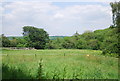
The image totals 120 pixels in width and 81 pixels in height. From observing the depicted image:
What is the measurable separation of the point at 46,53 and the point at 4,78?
1.73 metres

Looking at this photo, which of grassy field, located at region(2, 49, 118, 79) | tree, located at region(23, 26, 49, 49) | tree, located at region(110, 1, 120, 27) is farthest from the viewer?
tree, located at region(110, 1, 120, 27)

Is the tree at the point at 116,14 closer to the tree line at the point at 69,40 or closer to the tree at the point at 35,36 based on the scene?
the tree line at the point at 69,40

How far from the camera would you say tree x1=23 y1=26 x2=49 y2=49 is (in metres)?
3.43

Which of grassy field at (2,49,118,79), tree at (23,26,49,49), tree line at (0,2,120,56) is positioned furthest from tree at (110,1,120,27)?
tree at (23,26,49,49)

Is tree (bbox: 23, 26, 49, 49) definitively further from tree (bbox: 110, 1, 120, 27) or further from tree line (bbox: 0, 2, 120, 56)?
tree (bbox: 110, 1, 120, 27)

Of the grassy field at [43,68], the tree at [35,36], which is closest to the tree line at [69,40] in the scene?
the tree at [35,36]

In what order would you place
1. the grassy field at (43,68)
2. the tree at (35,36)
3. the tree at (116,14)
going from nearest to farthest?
the grassy field at (43,68) → the tree at (35,36) → the tree at (116,14)

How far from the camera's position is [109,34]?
7988 mm

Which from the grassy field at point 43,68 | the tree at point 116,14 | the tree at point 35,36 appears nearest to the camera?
the grassy field at point 43,68

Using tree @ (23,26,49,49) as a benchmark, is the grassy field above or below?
below

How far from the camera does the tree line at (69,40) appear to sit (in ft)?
11.5

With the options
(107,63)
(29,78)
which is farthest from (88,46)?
(29,78)

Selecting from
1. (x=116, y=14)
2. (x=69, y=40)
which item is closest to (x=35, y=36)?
(x=69, y=40)

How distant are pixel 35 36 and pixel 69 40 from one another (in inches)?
60.2
